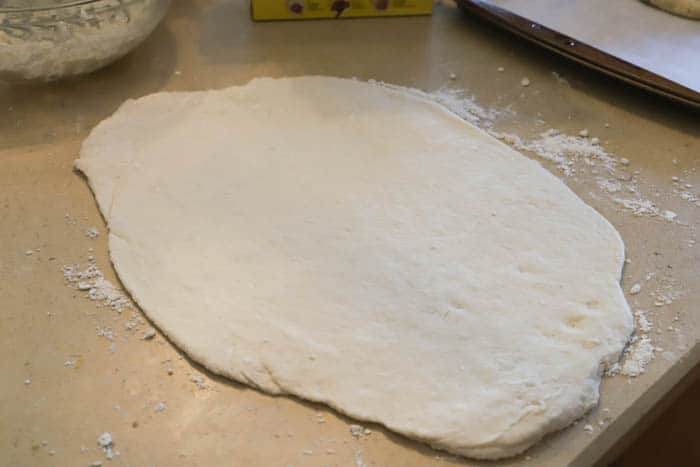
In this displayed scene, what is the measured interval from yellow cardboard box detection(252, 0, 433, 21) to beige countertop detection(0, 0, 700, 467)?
0.8 inches

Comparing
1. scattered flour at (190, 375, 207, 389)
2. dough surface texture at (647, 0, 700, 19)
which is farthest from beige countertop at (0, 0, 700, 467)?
dough surface texture at (647, 0, 700, 19)

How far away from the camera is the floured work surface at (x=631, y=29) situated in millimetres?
1122

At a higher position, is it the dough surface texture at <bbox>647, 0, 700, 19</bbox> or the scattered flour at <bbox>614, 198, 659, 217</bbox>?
the dough surface texture at <bbox>647, 0, 700, 19</bbox>

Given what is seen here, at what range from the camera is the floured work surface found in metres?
1.12

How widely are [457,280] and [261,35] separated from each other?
73 centimetres

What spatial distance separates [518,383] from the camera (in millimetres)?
668

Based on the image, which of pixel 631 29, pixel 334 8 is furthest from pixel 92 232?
pixel 631 29

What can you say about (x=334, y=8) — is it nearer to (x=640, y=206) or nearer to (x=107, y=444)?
(x=640, y=206)

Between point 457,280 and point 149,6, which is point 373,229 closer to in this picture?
point 457,280

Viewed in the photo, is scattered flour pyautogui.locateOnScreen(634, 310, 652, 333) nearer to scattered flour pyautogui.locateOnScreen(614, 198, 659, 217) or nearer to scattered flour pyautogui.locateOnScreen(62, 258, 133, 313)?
scattered flour pyautogui.locateOnScreen(614, 198, 659, 217)

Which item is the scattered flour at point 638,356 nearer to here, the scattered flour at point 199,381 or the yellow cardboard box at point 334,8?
the scattered flour at point 199,381

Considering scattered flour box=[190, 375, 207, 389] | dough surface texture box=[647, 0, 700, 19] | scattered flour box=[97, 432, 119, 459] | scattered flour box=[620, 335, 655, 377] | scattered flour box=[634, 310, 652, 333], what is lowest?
scattered flour box=[97, 432, 119, 459]

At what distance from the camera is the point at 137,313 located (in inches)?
30.3

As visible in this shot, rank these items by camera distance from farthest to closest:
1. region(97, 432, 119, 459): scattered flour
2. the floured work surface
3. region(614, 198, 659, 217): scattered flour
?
the floured work surface, region(614, 198, 659, 217): scattered flour, region(97, 432, 119, 459): scattered flour
